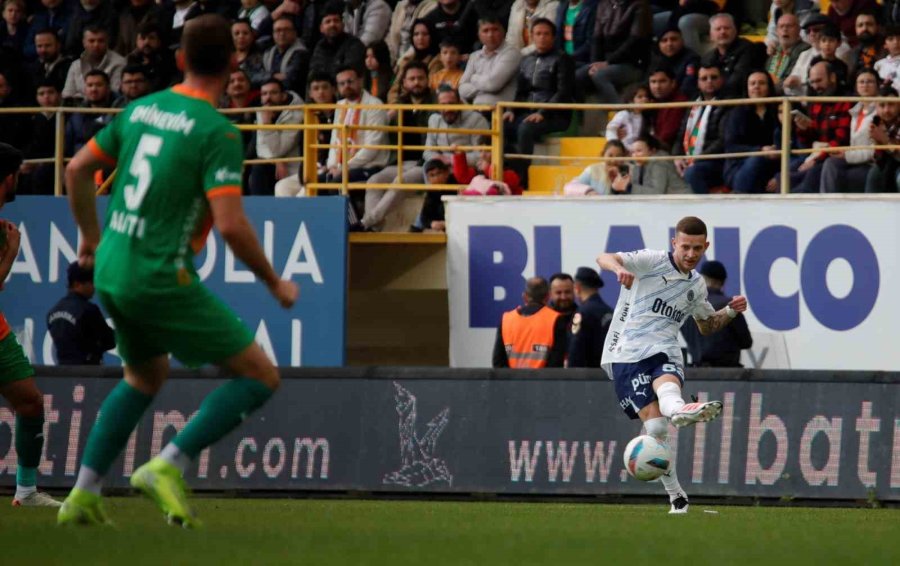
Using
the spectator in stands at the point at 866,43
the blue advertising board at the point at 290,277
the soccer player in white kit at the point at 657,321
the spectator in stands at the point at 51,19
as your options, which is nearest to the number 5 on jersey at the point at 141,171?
the soccer player in white kit at the point at 657,321

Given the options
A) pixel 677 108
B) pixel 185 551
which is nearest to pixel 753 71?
pixel 677 108

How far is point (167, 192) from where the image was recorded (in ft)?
24.1

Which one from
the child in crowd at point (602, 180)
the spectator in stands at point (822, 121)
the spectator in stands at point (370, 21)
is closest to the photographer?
the spectator in stands at point (822, 121)

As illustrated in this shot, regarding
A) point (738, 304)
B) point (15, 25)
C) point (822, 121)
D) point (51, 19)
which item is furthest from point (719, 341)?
point (15, 25)

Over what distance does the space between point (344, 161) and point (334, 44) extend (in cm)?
290

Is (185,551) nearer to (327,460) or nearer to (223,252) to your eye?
(327,460)

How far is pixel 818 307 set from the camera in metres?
16.8

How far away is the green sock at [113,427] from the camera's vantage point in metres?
7.75

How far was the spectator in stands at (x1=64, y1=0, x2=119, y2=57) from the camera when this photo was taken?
22.8 m

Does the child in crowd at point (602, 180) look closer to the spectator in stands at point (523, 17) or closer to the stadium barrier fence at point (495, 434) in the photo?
the spectator in stands at point (523, 17)

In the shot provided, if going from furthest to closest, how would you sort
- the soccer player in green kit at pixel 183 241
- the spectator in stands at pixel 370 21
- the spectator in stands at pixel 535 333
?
the spectator in stands at pixel 370 21 → the spectator in stands at pixel 535 333 → the soccer player in green kit at pixel 183 241

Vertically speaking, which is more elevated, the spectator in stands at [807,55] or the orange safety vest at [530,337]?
the spectator in stands at [807,55]

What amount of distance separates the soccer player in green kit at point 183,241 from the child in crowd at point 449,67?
12.2 meters

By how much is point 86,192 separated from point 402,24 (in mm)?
14009
